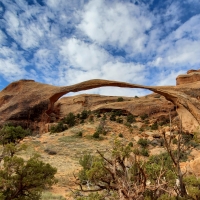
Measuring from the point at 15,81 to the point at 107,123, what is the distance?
9.91 metres

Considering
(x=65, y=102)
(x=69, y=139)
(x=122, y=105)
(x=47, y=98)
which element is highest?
(x=65, y=102)

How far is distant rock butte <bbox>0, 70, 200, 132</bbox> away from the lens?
28.0 feet

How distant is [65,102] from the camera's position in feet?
112

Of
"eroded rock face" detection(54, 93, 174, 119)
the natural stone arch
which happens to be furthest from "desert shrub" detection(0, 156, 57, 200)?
"eroded rock face" detection(54, 93, 174, 119)

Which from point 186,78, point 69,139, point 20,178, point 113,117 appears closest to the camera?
point 20,178

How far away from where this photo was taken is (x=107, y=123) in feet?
68.7

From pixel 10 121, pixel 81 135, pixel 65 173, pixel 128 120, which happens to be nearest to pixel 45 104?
pixel 81 135

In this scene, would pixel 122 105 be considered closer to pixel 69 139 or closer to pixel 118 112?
pixel 118 112

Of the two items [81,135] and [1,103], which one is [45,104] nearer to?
[81,135]

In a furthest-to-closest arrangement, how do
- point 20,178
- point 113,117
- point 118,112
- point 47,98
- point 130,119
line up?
point 118,112, point 113,117, point 130,119, point 47,98, point 20,178

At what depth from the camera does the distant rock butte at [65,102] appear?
8544 millimetres

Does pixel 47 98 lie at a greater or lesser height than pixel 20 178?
greater

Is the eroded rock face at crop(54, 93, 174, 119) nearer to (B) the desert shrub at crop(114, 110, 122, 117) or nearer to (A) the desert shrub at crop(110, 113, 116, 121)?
(B) the desert shrub at crop(114, 110, 122, 117)

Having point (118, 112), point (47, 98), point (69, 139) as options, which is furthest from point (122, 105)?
point (47, 98)
